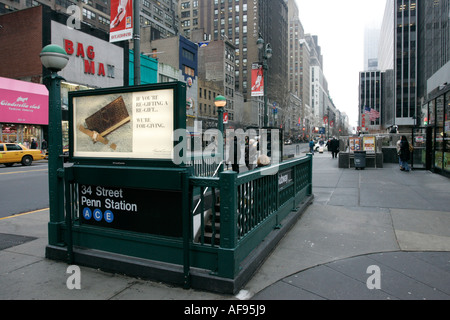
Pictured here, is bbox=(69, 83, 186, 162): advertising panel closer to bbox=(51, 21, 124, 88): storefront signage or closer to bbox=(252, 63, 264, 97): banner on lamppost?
bbox=(252, 63, 264, 97): banner on lamppost

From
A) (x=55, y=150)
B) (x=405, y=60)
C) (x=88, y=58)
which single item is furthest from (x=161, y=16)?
(x=55, y=150)

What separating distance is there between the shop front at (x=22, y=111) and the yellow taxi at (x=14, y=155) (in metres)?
7.59

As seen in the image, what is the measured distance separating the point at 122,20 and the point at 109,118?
5.38 m

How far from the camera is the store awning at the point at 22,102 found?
27.8 metres

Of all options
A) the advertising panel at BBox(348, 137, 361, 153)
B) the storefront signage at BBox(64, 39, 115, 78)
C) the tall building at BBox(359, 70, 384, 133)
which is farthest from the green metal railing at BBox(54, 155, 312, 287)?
the tall building at BBox(359, 70, 384, 133)

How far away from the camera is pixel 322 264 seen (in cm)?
443

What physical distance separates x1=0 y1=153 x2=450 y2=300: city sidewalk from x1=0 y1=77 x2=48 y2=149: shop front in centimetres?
2566

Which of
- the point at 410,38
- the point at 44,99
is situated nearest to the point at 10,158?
the point at 44,99

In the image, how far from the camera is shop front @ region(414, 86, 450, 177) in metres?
13.8

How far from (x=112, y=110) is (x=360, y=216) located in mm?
5755

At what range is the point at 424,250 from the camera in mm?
4977
